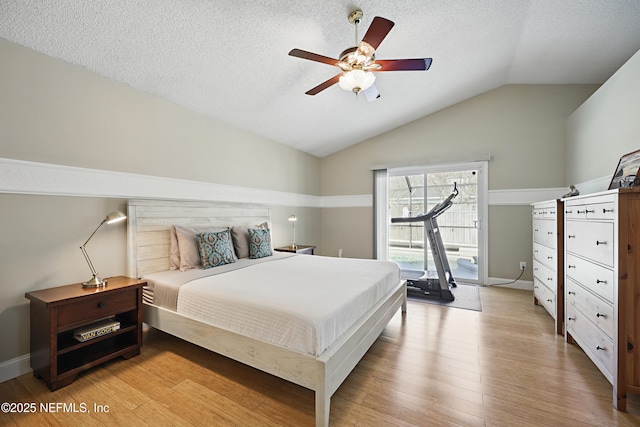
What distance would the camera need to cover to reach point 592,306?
189cm

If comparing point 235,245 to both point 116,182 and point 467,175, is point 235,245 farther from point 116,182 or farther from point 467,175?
point 467,175

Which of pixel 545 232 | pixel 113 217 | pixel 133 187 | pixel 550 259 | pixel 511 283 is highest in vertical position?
pixel 133 187

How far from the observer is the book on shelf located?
193 cm

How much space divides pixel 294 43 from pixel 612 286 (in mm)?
3078

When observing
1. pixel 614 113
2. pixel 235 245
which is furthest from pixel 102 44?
pixel 614 113

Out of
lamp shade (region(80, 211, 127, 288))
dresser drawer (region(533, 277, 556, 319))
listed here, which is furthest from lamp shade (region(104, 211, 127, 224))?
dresser drawer (region(533, 277, 556, 319))

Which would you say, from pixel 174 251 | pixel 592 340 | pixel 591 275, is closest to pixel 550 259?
pixel 591 275

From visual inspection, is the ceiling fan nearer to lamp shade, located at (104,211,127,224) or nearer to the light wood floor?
lamp shade, located at (104,211,127,224)

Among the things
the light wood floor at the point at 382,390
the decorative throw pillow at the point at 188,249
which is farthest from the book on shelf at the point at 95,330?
the decorative throw pillow at the point at 188,249

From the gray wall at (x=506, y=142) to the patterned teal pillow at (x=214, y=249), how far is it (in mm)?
3427

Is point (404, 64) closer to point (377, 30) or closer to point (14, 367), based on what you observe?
point (377, 30)

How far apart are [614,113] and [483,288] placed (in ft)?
8.88

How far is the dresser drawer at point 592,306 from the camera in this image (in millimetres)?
1674

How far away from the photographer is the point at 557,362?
208 centimetres
